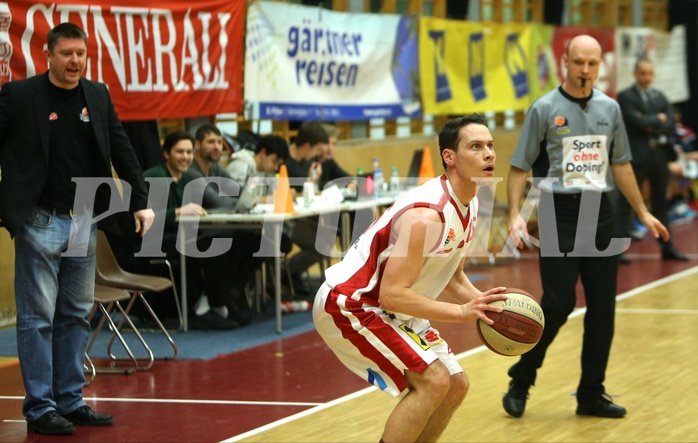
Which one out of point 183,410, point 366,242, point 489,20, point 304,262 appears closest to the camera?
point 366,242

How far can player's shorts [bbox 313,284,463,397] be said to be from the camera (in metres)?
4.54

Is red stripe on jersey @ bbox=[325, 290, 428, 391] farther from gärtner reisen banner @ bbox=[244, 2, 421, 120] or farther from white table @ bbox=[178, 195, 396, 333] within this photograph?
gärtner reisen banner @ bbox=[244, 2, 421, 120]

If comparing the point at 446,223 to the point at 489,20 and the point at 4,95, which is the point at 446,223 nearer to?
the point at 4,95

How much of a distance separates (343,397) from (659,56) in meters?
15.0

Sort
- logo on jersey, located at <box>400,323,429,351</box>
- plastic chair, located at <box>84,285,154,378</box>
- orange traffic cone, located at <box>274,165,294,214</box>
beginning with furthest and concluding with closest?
orange traffic cone, located at <box>274,165,294,214</box>, plastic chair, located at <box>84,285,154,378</box>, logo on jersey, located at <box>400,323,429,351</box>

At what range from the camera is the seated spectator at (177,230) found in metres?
9.02

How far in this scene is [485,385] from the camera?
23.4 ft

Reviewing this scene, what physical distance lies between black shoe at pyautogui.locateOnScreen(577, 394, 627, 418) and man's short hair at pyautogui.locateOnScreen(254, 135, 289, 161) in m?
4.71

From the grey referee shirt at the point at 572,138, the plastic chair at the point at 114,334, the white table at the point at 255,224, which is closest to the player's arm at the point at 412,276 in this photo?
the grey referee shirt at the point at 572,138

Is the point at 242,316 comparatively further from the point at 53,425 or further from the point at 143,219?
the point at 53,425

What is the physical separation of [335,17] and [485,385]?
6.38 m

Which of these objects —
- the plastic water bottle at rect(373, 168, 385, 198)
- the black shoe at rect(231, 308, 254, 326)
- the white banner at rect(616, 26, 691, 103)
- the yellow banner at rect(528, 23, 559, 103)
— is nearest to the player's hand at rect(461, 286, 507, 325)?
the black shoe at rect(231, 308, 254, 326)

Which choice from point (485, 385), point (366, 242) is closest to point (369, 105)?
point (485, 385)

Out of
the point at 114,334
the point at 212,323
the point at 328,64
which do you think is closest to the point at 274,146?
the point at 212,323
